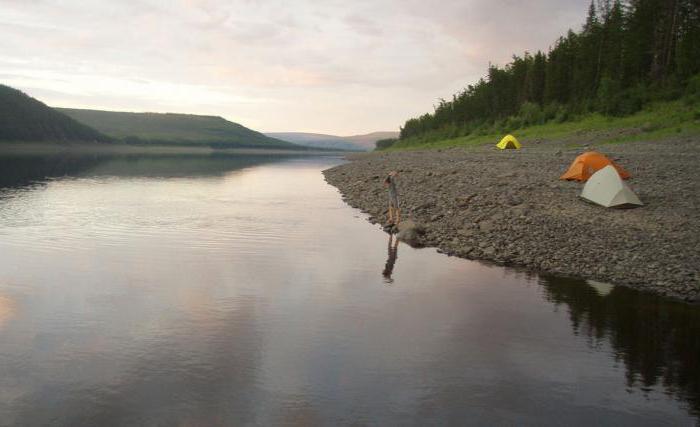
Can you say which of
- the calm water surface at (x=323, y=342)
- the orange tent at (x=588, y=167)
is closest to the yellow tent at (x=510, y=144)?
the orange tent at (x=588, y=167)

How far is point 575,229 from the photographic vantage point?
782 inches

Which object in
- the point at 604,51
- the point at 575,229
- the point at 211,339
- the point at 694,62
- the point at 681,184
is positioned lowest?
the point at 211,339

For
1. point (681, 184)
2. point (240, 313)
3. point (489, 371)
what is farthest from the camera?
point (681, 184)

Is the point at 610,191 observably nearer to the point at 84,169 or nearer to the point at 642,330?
the point at 642,330

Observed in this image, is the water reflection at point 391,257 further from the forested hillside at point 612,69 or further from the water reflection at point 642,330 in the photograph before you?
the forested hillside at point 612,69

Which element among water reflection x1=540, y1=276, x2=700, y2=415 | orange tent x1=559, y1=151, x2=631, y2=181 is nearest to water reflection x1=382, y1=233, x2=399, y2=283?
water reflection x1=540, y1=276, x2=700, y2=415

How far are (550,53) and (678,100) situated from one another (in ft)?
161

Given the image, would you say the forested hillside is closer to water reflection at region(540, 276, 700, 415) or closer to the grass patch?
the grass patch

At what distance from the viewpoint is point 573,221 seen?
68.1 feet

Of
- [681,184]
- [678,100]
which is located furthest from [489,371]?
[678,100]

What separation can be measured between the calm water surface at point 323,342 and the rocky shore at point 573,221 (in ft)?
4.52

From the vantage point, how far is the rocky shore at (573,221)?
652 inches

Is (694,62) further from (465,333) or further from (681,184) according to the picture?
(465,333)

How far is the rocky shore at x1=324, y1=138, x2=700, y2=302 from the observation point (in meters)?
16.6
